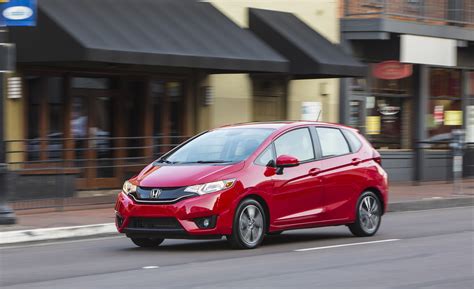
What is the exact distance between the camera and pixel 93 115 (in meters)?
20.3

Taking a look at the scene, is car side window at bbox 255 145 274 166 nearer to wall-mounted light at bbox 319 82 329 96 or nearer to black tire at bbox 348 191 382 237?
black tire at bbox 348 191 382 237

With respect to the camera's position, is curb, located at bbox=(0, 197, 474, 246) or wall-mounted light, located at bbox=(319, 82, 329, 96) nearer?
curb, located at bbox=(0, 197, 474, 246)

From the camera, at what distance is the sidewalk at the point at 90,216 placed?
13422 mm

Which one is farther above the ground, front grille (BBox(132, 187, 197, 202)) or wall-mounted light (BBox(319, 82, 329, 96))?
wall-mounted light (BBox(319, 82, 329, 96))

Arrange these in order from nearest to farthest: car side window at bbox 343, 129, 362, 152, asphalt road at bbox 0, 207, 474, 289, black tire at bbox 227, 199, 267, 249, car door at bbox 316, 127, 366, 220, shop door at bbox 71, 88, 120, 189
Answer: asphalt road at bbox 0, 207, 474, 289
black tire at bbox 227, 199, 267, 249
car door at bbox 316, 127, 366, 220
car side window at bbox 343, 129, 362, 152
shop door at bbox 71, 88, 120, 189

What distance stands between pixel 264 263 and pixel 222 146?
2.19m

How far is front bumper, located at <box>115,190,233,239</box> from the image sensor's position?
11.0 m

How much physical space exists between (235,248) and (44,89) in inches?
352

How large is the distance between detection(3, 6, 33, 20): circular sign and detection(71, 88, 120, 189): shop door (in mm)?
4926

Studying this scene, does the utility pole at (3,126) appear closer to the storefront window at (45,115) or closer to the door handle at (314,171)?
the storefront window at (45,115)

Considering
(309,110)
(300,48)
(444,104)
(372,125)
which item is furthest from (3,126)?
(444,104)

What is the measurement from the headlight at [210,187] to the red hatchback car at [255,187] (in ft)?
0.04

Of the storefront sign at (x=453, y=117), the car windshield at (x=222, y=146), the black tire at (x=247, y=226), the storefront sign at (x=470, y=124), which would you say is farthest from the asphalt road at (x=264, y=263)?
the storefront sign at (x=470, y=124)

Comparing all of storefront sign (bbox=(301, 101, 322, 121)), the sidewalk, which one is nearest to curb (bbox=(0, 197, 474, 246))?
the sidewalk
